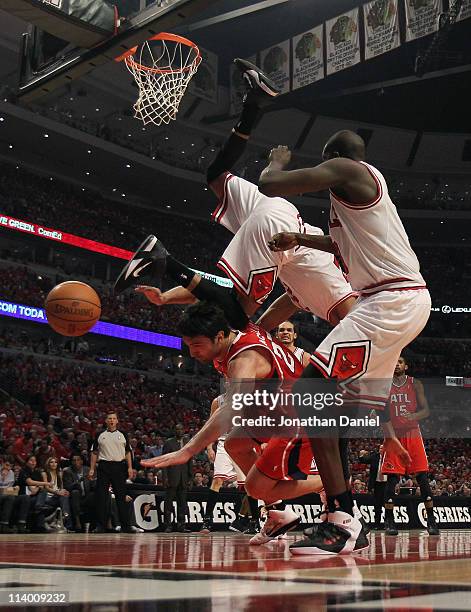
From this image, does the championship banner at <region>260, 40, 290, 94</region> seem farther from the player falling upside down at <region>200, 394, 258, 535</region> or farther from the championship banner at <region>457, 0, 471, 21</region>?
the player falling upside down at <region>200, 394, 258, 535</region>

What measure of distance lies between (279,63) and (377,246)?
19.6m

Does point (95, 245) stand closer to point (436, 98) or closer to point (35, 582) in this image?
point (436, 98)

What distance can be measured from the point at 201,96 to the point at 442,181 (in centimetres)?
1274

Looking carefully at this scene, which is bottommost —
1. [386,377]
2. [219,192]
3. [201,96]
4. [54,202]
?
[386,377]

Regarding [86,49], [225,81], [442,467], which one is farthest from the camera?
[225,81]

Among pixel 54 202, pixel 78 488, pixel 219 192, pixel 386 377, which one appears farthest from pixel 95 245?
pixel 386 377

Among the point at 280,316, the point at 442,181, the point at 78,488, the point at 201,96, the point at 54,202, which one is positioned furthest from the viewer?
the point at 442,181

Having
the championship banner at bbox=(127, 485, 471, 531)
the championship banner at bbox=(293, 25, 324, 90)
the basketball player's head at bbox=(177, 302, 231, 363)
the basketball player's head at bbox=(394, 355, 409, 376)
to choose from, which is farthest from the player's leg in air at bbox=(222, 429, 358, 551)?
the championship banner at bbox=(293, 25, 324, 90)

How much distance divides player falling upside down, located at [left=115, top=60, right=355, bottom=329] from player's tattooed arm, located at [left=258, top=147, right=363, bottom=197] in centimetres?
104

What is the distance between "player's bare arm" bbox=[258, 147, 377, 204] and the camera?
3.45 metres

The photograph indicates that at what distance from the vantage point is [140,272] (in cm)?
491

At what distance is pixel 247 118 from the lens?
4797 millimetres

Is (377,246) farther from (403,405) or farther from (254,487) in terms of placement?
(403,405)

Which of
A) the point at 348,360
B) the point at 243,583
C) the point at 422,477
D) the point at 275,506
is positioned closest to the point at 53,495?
the point at 422,477
